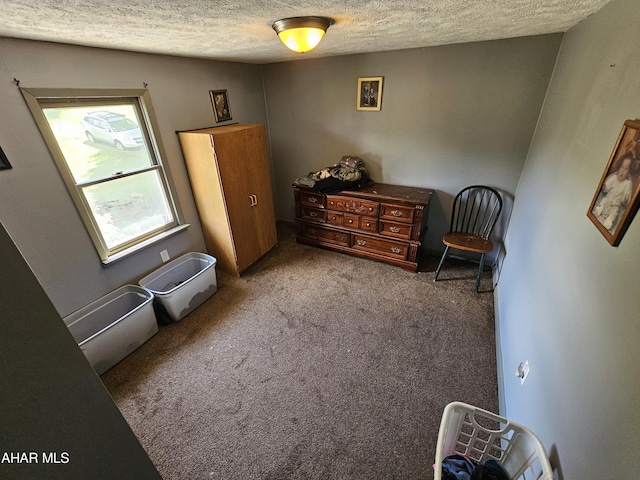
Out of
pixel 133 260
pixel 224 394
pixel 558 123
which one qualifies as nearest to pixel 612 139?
pixel 558 123

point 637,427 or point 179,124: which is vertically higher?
point 179,124

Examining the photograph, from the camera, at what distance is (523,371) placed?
4.69 feet

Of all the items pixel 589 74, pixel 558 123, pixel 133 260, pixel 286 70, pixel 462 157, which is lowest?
pixel 133 260

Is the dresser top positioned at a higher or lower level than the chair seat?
higher

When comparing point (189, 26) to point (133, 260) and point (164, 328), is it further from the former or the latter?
point (164, 328)

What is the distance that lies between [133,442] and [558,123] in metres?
2.70

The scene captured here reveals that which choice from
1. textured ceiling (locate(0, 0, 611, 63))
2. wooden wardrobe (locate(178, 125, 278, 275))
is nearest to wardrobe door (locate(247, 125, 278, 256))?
wooden wardrobe (locate(178, 125, 278, 275))

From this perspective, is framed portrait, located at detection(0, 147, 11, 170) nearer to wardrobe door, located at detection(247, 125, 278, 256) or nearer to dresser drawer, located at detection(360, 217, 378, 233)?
wardrobe door, located at detection(247, 125, 278, 256)

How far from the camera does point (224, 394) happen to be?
1796mm

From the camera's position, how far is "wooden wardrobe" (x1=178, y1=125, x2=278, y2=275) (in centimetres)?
248

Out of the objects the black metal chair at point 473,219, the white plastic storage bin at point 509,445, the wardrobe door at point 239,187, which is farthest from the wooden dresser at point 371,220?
the white plastic storage bin at point 509,445

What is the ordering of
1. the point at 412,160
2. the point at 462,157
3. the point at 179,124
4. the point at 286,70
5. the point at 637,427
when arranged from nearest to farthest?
the point at 637,427
the point at 179,124
the point at 462,157
the point at 412,160
the point at 286,70

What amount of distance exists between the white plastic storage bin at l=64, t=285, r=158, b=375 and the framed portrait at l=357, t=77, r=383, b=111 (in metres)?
2.76

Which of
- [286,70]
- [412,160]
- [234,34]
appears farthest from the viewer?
[286,70]
